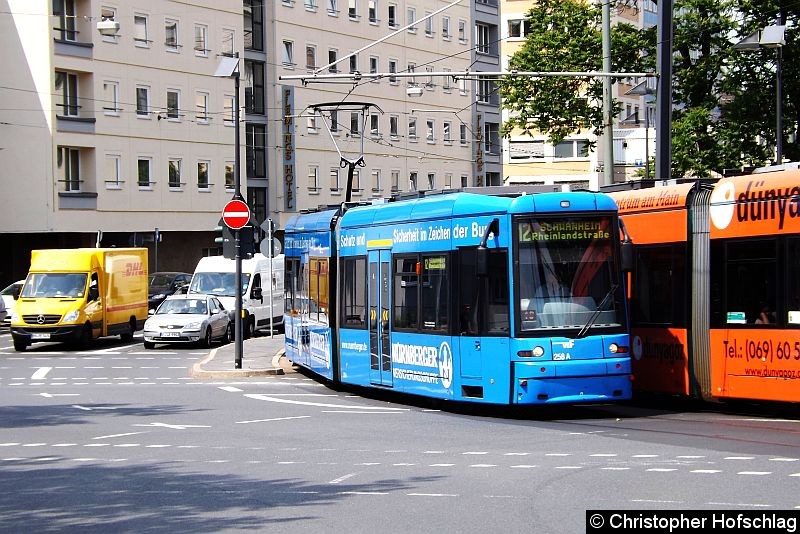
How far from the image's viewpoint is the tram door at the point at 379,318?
21.2 meters

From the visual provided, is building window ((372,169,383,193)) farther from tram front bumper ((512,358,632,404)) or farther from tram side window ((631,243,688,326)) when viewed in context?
tram front bumper ((512,358,632,404))

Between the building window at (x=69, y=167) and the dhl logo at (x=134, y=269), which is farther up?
the building window at (x=69, y=167)

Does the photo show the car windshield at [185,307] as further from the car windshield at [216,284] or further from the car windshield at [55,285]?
Result: the car windshield at [216,284]

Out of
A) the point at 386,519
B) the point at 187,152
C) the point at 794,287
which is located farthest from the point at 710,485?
the point at 187,152

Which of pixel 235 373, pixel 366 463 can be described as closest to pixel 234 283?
pixel 235 373

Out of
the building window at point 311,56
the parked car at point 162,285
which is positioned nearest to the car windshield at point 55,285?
the parked car at point 162,285

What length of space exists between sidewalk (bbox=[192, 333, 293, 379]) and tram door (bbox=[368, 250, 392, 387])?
7.19m

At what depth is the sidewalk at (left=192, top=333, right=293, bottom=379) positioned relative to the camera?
2852cm

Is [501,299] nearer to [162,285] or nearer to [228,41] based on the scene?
[162,285]

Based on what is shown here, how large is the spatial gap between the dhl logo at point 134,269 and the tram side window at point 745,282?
2648cm

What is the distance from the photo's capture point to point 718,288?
60.4 ft

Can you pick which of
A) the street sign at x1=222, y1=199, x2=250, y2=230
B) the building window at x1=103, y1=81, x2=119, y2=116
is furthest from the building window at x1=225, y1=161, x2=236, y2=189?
the street sign at x1=222, y1=199, x2=250, y2=230

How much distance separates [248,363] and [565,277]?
545 inches

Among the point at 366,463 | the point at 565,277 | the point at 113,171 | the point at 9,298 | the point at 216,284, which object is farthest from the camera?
the point at 113,171
